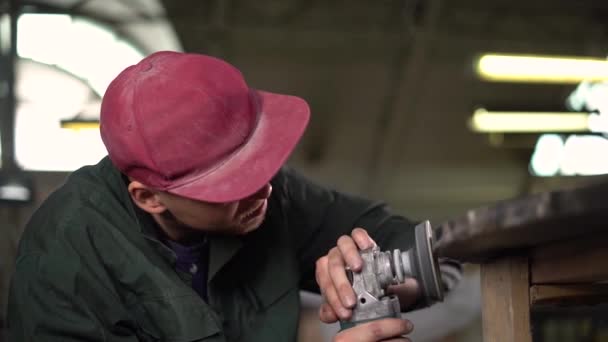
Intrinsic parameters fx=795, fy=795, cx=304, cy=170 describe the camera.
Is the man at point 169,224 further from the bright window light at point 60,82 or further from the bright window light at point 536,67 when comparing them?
the bright window light at point 60,82

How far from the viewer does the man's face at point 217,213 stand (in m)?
1.59

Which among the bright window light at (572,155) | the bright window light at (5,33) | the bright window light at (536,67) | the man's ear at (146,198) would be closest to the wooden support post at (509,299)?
the man's ear at (146,198)

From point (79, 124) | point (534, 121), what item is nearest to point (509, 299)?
point (79, 124)

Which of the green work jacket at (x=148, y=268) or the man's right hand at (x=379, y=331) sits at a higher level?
the green work jacket at (x=148, y=268)

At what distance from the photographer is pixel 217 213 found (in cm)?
159

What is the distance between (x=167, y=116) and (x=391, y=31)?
8.02 meters

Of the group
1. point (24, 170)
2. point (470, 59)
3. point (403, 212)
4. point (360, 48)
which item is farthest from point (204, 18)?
point (403, 212)

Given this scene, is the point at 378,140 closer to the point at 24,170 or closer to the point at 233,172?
the point at 24,170

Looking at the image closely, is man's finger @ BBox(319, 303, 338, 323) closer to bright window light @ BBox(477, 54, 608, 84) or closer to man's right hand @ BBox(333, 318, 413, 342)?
man's right hand @ BBox(333, 318, 413, 342)

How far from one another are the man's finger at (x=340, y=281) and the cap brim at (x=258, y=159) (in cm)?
20

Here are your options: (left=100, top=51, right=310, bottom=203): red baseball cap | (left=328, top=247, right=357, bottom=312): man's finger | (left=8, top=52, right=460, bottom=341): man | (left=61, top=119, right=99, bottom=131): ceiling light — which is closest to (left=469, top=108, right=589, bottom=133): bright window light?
(left=61, top=119, right=99, bottom=131): ceiling light

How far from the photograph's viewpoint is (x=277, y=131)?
5.30ft

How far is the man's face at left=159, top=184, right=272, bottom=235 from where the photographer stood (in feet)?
5.21

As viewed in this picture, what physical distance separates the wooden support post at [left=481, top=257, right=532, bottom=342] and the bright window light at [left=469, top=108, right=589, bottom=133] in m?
8.11
